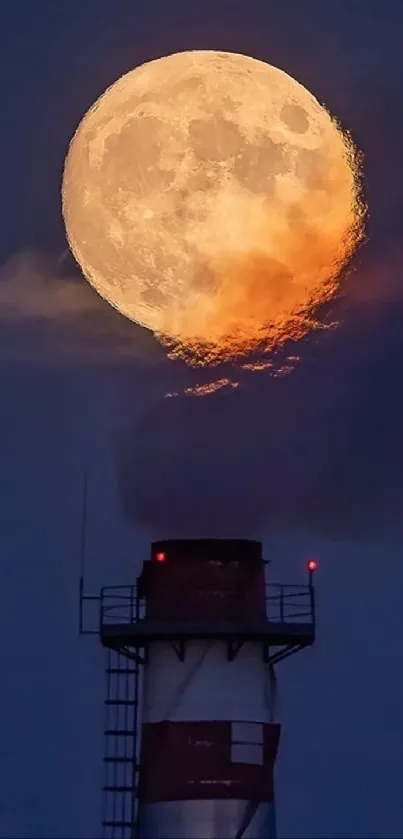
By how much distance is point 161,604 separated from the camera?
69.8 meters

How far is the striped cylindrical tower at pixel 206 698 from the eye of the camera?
67750 millimetres

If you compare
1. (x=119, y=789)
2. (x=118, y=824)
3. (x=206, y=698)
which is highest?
(x=206, y=698)

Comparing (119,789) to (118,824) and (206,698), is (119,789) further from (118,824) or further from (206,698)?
(206,698)

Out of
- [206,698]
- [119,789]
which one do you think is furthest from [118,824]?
[206,698]

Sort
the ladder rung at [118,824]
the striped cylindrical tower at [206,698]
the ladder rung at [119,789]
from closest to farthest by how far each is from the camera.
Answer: the striped cylindrical tower at [206,698], the ladder rung at [118,824], the ladder rung at [119,789]

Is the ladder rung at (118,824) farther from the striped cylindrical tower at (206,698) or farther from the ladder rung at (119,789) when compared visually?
the ladder rung at (119,789)

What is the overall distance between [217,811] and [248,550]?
821cm

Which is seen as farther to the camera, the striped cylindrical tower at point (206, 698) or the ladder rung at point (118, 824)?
the ladder rung at point (118, 824)

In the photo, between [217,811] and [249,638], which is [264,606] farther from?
[217,811]

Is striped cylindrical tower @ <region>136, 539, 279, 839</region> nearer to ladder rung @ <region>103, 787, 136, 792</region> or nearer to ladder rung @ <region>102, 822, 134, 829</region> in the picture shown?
ladder rung @ <region>103, 787, 136, 792</region>

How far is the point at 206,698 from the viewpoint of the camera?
226 ft

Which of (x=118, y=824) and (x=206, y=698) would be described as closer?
(x=206, y=698)

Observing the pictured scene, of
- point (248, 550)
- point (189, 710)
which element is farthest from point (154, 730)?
point (248, 550)

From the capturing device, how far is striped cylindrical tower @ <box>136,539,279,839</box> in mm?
67750
